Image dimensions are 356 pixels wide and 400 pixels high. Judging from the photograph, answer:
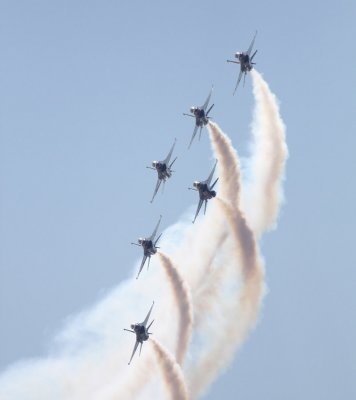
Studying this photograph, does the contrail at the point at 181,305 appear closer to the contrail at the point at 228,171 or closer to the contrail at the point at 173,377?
the contrail at the point at 173,377

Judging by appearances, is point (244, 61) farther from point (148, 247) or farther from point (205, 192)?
point (148, 247)

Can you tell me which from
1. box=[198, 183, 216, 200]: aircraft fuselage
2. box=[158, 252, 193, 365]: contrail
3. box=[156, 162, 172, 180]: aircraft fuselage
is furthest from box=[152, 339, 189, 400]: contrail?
box=[156, 162, 172, 180]: aircraft fuselage

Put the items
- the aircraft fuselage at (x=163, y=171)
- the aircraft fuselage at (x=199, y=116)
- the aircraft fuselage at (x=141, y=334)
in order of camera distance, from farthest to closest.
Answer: the aircraft fuselage at (x=163, y=171)
the aircraft fuselage at (x=199, y=116)
the aircraft fuselage at (x=141, y=334)

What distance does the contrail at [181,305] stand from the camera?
74938mm

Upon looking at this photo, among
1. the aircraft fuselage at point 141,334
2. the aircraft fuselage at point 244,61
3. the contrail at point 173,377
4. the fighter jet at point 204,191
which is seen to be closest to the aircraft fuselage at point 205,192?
the fighter jet at point 204,191

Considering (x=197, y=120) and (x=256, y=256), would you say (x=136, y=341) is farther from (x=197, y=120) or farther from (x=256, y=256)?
(x=197, y=120)

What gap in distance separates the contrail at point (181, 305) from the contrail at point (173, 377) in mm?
852

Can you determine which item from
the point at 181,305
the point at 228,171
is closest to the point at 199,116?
the point at 228,171

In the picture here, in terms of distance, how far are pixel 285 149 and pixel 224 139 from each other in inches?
257

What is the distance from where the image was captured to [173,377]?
7369 centimetres

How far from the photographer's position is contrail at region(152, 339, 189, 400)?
2872 inches

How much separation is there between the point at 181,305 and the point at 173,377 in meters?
7.33

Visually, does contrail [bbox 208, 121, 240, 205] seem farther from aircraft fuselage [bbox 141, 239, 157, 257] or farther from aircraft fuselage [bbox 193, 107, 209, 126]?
aircraft fuselage [bbox 141, 239, 157, 257]

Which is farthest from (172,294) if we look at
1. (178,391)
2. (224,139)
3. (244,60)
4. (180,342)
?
(244,60)
